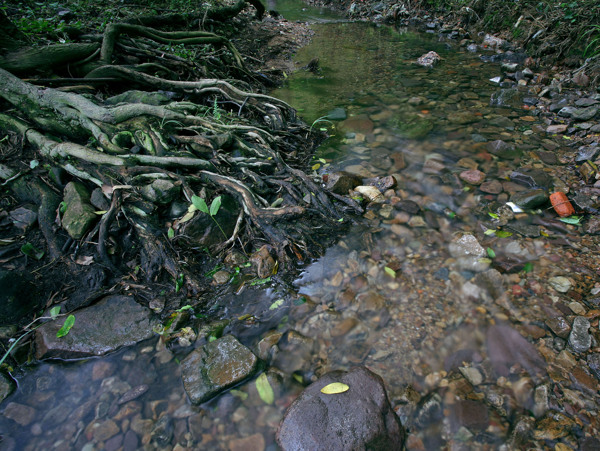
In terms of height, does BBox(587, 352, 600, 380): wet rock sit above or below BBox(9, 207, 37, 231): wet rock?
above

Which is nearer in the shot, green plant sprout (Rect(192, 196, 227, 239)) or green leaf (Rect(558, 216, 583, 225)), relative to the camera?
green plant sprout (Rect(192, 196, 227, 239))

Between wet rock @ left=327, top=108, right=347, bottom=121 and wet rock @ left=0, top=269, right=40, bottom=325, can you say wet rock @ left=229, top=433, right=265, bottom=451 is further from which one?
wet rock @ left=327, top=108, right=347, bottom=121

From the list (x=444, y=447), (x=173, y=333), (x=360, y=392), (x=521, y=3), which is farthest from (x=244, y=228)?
(x=521, y=3)

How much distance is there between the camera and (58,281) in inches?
122

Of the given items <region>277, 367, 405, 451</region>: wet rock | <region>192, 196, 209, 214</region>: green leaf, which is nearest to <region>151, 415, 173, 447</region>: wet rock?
<region>277, 367, 405, 451</region>: wet rock

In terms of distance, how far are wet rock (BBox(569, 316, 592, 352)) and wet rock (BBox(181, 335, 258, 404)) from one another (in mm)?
2360

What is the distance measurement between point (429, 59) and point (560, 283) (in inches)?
277

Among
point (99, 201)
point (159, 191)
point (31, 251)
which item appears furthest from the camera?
point (99, 201)

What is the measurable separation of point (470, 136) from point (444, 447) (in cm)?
440

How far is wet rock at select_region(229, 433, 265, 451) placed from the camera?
216 centimetres

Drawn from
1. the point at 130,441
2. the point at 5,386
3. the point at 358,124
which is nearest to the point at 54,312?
the point at 5,386

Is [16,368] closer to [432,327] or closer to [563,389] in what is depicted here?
[432,327]

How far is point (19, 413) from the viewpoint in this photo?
2.34 metres

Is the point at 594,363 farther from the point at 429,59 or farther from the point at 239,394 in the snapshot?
the point at 429,59
